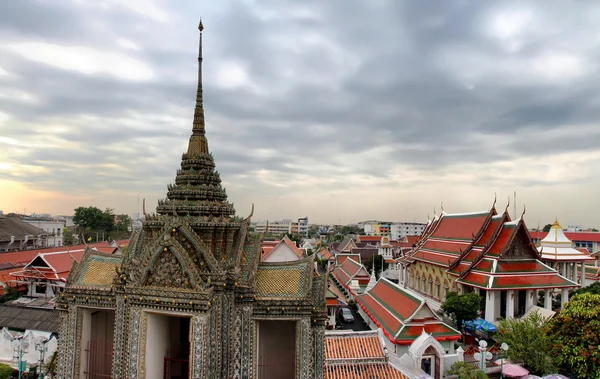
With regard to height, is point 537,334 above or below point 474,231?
below

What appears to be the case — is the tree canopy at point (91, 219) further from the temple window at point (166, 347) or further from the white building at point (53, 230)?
the temple window at point (166, 347)

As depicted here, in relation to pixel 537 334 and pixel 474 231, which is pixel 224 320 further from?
pixel 474 231

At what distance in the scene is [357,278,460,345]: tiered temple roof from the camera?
55.7ft

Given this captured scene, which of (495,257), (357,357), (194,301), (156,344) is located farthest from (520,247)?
(156,344)

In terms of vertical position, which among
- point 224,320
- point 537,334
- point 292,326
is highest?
point 224,320

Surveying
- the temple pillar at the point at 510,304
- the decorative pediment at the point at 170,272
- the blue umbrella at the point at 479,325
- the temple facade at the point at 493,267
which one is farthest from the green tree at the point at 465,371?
the temple pillar at the point at 510,304

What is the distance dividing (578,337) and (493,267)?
1039 cm

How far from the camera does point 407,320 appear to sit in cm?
1739

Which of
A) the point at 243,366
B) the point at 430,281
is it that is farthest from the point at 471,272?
the point at 243,366

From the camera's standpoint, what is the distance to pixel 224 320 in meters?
9.28

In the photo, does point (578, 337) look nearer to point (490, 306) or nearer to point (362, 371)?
point (362, 371)

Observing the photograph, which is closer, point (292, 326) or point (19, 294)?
point (292, 326)

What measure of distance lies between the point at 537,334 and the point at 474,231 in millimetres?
14601

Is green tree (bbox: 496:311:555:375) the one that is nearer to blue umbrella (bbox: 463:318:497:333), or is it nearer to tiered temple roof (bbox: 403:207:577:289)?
blue umbrella (bbox: 463:318:497:333)
